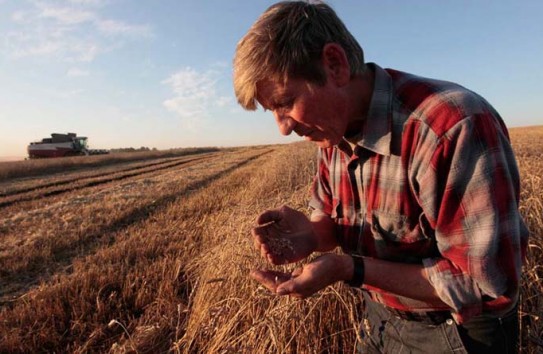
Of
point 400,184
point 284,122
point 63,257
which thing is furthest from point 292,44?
point 63,257

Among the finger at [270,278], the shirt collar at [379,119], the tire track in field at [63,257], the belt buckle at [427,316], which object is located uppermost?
the shirt collar at [379,119]

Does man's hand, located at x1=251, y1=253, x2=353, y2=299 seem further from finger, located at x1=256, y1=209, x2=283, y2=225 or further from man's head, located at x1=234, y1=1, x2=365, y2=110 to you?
man's head, located at x1=234, y1=1, x2=365, y2=110

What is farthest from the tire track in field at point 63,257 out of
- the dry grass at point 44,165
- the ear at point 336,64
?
the dry grass at point 44,165

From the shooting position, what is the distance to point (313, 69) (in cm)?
152

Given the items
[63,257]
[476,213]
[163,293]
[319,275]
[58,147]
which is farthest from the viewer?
[58,147]

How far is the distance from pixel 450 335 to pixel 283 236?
802 millimetres

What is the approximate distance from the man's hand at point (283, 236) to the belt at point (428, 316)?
499mm

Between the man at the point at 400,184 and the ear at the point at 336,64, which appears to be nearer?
the man at the point at 400,184

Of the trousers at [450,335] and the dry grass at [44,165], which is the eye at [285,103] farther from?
the dry grass at [44,165]

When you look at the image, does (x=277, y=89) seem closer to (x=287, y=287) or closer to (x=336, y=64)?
(x=336, y=64)

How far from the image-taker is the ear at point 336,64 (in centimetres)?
149

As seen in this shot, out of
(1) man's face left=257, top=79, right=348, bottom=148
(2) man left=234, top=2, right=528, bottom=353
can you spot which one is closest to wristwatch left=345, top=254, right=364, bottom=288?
(2) man left=234, top=2, right=528, bottom=353

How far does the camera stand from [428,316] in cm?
159

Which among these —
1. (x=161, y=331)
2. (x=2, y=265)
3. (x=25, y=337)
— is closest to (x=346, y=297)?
(x=161, y=331)
